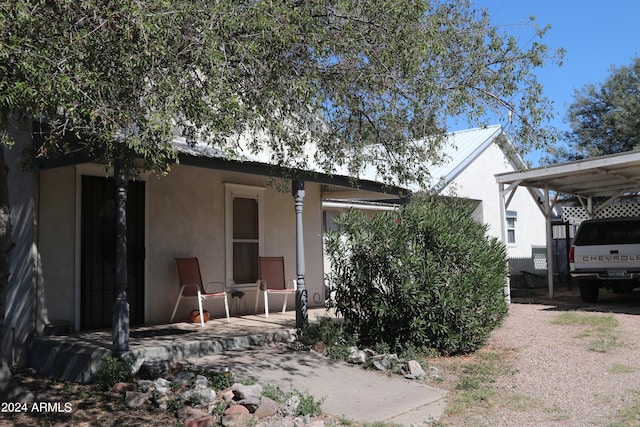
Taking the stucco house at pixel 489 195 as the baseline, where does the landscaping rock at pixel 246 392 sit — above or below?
below

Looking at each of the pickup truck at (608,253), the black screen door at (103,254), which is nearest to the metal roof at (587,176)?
the pickup truck at (608,253)

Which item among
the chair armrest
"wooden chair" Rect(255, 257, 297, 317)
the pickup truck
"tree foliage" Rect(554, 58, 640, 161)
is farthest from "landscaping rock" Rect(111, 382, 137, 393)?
"tree foliage" Rect(554, 58, 640, 161)

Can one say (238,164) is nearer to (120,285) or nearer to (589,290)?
(120,285)

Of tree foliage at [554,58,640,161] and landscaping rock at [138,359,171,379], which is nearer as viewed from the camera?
landscaping rock at [138,359,171,379]

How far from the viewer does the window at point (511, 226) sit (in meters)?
19.7

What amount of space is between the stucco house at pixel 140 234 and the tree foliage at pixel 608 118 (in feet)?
60.2

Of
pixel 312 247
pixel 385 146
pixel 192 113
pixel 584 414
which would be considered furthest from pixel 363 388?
pixel 312 247

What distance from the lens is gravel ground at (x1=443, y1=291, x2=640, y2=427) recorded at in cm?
538

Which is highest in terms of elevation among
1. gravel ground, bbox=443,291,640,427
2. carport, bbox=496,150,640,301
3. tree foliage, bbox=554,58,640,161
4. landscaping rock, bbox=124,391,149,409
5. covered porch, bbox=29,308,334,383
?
tree foliage, bbox=554,58,640,161

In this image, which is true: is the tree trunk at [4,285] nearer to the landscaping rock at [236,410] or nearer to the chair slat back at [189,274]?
the landscaping rock at [236,410]

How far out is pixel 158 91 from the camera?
15.9ft

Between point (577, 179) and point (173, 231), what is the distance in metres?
10.4

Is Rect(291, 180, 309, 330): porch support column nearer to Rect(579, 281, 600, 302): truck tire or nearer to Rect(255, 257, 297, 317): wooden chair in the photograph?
Rect(255, 257, 297, 317): wooden chair

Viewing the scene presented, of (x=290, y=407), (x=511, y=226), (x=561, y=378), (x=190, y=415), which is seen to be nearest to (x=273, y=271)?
(x=290, y=407)
